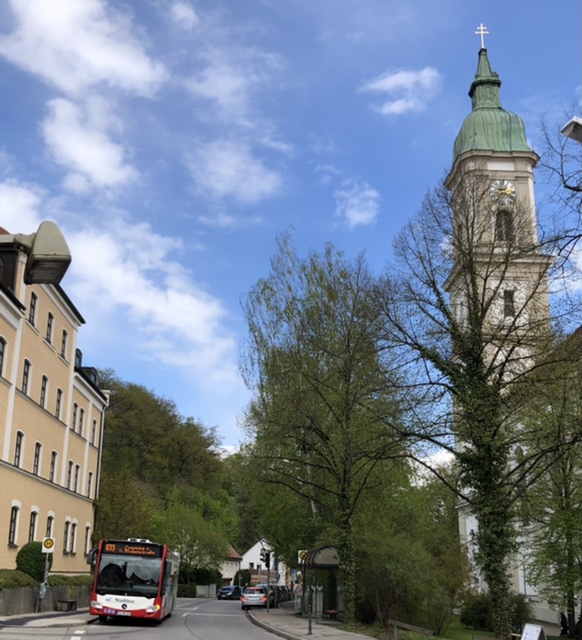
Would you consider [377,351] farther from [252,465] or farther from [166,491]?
[166,491]

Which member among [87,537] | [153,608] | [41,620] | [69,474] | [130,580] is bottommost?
[41,620]

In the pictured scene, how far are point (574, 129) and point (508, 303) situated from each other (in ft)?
47.6

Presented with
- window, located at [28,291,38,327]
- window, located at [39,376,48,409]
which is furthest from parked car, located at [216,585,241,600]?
window, located at [28,291,38,327]

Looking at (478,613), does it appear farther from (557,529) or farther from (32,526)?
(32,526)

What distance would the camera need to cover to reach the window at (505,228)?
22125 millimetres

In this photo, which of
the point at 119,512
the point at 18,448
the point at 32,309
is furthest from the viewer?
the point at 119,512

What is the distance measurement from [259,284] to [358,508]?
489 inches

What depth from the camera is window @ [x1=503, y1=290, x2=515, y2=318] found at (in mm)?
22453

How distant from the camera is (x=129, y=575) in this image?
2666cm

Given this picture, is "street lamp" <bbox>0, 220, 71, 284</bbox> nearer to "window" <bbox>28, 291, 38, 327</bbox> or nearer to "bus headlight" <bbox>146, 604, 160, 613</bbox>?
"bus headlight" <bbox>146, 604, 160, 613</bbox>

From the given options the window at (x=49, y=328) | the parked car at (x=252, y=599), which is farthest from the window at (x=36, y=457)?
the parked car at (x=252, y=599)

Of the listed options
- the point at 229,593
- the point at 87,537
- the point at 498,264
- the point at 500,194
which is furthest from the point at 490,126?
the point at 229,593

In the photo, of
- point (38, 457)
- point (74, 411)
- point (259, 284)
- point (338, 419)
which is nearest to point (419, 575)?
point (338, 419)

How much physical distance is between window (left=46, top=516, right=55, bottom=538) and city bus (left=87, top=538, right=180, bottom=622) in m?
9.75
